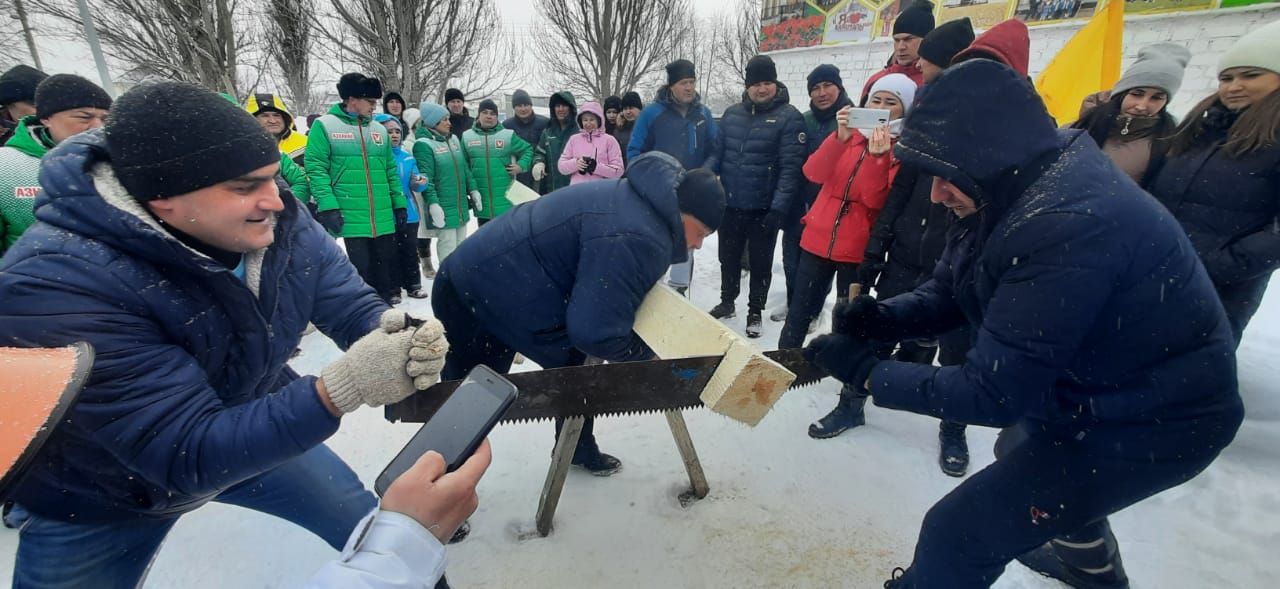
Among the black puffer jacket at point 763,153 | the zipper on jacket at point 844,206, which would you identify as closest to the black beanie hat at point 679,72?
the black puffer jacket at point 763,153

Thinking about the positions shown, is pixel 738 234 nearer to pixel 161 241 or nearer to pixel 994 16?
pixel 161 241

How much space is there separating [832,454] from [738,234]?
223 cm

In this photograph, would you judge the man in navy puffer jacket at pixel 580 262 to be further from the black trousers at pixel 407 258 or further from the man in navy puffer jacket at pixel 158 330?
the black trousers at pixel 407 258

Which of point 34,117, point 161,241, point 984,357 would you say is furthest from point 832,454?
point 34,117

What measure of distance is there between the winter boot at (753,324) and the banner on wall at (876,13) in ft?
22.7

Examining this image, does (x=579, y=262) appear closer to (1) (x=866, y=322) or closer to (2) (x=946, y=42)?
(1) (x=866, y=322)

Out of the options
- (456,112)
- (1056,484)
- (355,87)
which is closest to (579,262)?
(1056,484)

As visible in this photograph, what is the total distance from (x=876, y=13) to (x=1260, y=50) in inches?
372

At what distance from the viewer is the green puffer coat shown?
661cm

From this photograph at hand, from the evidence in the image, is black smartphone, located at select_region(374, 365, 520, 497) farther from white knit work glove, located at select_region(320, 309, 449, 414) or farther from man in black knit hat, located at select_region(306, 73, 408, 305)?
man in black knit hat, located at select_region(306, 73, 408, 305)

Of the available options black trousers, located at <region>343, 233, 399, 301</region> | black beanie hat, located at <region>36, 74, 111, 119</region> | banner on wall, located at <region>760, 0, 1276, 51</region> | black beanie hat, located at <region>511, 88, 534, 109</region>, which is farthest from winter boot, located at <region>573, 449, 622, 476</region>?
banner on wall, located at <region>760, 0, 1276, 51</region>

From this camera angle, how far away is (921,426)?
11.1 ft

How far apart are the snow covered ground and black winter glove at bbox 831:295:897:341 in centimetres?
112

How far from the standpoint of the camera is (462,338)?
250 centimetres
